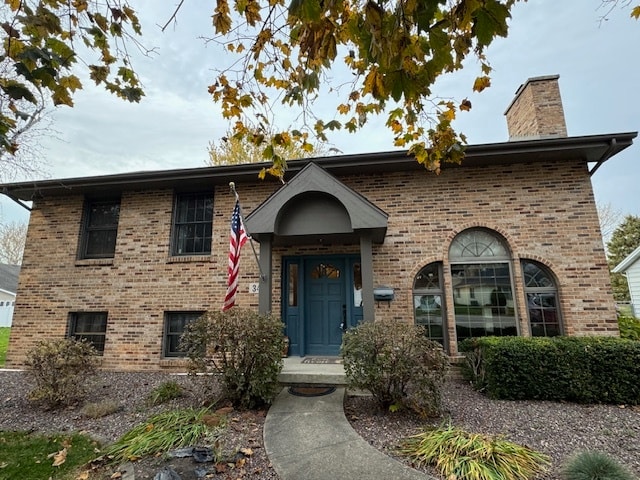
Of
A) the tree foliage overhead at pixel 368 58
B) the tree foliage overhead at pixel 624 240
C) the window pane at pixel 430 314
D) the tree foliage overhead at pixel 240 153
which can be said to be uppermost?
the tree foliage overhead at pixel 240 153

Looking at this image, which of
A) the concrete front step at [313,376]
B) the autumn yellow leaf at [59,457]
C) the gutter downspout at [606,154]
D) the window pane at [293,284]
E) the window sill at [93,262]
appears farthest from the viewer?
the window sill at [93,262]

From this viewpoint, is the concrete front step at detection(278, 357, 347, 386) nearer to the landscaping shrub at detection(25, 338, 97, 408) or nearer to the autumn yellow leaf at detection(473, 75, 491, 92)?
the landscaping shrub at detection(25, 338, 97, 408)

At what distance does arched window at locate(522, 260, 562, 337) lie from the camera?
7.02 m

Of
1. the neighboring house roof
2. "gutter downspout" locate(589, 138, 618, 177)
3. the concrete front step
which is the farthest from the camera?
the neighboring house roof

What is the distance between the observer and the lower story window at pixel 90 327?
27.6 feet

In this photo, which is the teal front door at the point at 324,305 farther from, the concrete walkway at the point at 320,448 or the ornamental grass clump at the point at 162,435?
the ornamental grass clump at the point at 162,435

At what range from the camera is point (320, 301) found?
7934mm

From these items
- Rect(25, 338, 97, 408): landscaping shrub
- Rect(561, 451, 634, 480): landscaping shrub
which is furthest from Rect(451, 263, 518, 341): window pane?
Rect(25, 338, 97, 408): landscaping shrub

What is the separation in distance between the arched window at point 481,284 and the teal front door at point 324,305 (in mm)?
2570

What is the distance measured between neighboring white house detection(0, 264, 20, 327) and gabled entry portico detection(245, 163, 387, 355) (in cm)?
2842

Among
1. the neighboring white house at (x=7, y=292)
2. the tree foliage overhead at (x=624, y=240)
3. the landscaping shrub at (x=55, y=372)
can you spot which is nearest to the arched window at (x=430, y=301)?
the landscaping shrub at (x=55, y=372)

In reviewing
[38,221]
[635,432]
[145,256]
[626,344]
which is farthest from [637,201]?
[38,221]

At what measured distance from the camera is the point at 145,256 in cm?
848

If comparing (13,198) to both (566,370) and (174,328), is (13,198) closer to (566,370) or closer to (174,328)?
(174,328)
